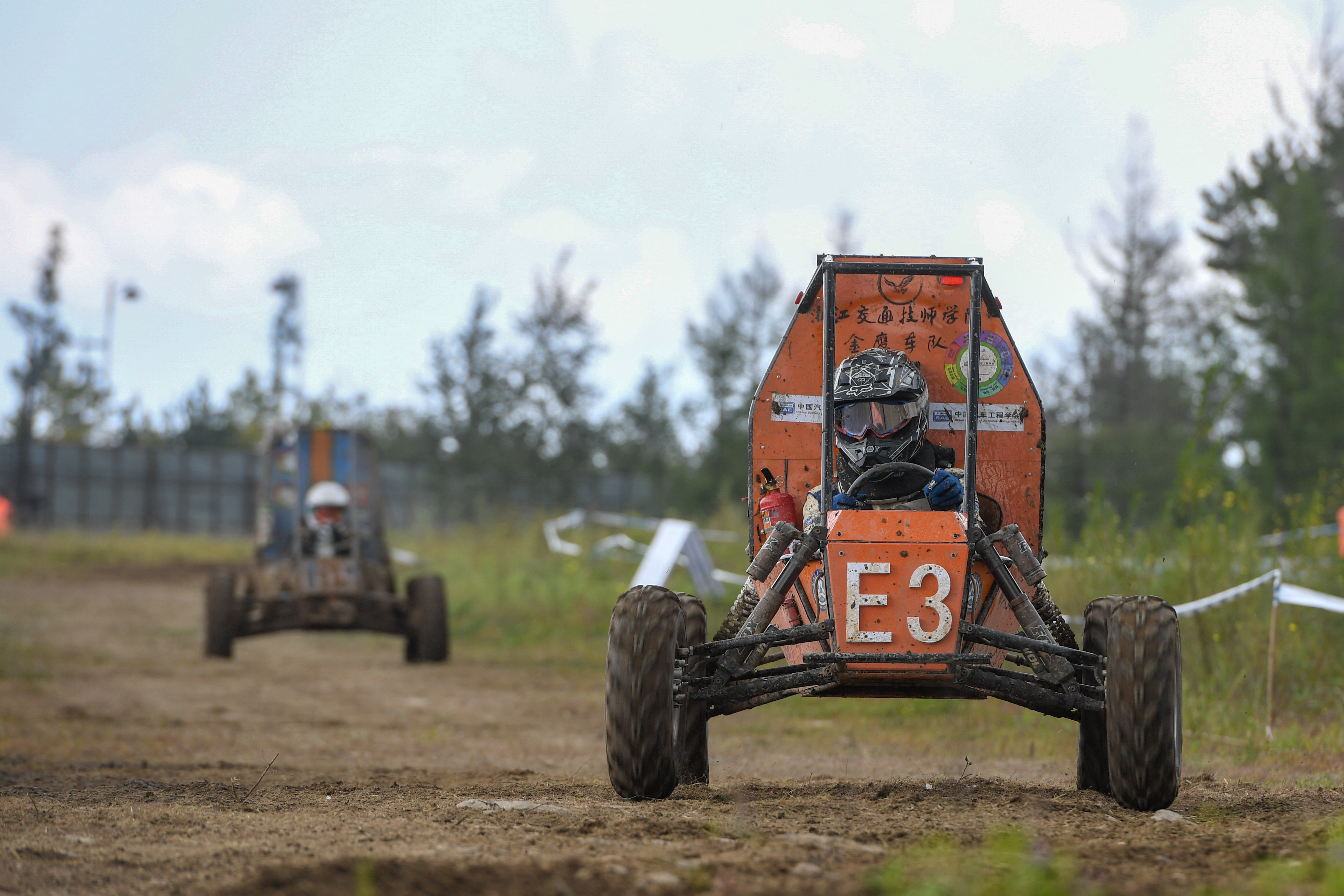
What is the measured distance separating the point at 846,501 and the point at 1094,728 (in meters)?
1.45

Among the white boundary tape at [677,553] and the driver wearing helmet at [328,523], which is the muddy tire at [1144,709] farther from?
the driver wearing helmet at [328,523]

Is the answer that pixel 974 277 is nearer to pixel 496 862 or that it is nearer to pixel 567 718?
pixel 496 862

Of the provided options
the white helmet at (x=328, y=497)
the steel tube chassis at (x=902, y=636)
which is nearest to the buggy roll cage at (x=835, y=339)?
the steel tube chassis at (x=902, y=636)

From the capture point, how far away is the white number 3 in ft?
18.5

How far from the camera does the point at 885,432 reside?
665 cm

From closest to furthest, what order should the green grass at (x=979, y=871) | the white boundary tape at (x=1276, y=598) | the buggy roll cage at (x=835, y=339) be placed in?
the green grass at (x=979, y=871) < the buggy roll cage at (x=835, y=339) < the white boundary tape at (x=1276, y=598)

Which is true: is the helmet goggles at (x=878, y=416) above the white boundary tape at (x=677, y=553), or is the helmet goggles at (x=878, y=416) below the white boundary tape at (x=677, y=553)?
above

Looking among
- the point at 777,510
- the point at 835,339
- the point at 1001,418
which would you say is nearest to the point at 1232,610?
the point at 1001,418

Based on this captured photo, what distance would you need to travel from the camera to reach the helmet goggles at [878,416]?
6648 mm

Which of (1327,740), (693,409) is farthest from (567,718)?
(693,409)

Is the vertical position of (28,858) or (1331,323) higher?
(1331,323)

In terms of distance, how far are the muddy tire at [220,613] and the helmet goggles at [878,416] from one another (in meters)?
9.84

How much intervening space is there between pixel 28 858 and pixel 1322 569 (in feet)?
30.3

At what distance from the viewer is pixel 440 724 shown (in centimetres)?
1107
